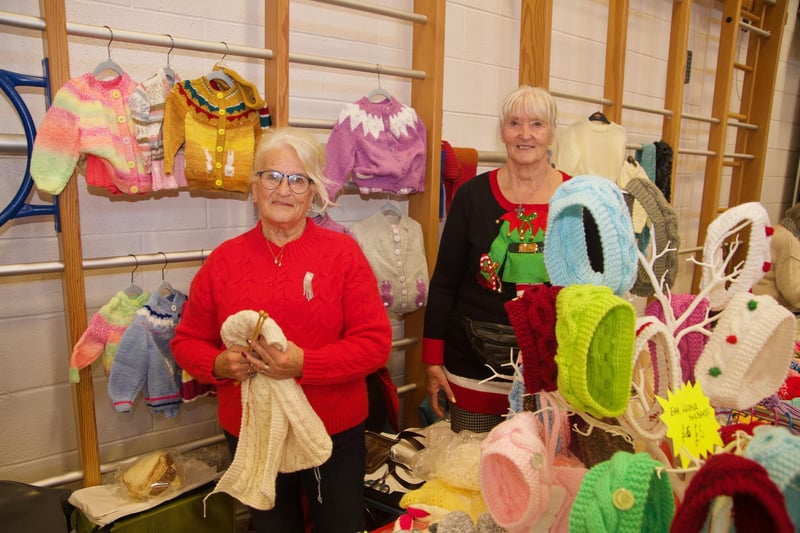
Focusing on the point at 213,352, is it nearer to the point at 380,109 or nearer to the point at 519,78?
the point at 380,109

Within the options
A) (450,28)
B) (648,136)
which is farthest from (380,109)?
(648,136)

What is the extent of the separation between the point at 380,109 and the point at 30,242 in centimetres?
124

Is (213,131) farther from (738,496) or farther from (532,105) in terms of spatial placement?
(738,496)

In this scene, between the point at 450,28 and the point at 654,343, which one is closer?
the point at 654,343

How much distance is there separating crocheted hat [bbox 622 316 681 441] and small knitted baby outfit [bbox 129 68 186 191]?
1437 millimetres

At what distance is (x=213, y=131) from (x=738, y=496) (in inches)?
64.3

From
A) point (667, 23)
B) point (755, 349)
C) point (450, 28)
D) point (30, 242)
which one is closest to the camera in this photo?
point (755, 349)

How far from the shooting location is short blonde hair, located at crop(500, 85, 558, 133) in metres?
1.76

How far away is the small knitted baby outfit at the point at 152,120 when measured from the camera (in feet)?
5.56

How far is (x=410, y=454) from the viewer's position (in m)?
1.94

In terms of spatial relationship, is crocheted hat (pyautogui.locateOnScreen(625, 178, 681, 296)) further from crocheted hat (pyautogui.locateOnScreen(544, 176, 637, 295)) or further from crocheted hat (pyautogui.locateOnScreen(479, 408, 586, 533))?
crocheted hat (pyautogui.locateOnScreen(479, 408, 586, 533))

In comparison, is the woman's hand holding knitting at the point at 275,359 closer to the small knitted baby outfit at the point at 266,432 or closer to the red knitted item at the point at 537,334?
the small knitted baby outfit at the point at 266,432

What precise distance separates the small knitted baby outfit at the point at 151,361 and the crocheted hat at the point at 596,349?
1.36 meters

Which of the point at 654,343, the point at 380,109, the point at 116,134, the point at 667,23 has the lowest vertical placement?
the point at 654,343
